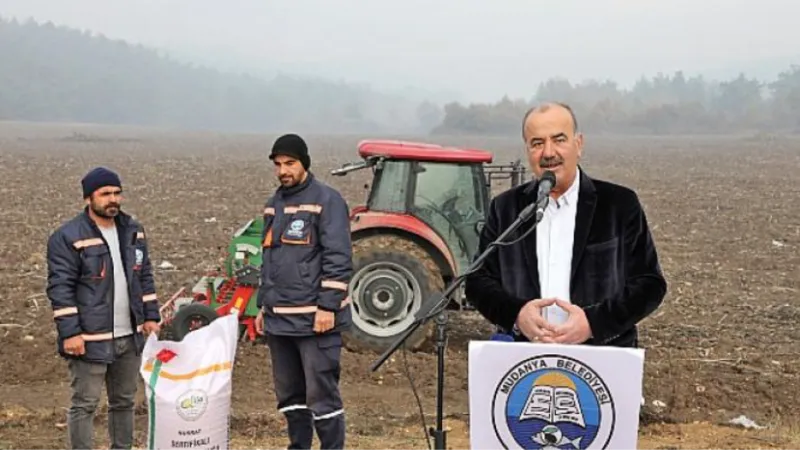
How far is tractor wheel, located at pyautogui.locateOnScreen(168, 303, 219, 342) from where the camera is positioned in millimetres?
7203

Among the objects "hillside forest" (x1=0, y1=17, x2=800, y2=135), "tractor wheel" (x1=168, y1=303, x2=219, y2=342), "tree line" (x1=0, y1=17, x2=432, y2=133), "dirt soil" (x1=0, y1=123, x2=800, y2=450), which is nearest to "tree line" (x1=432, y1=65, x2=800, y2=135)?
"hillside forest" (x1=0, y1=17, x2=800, y2=135)

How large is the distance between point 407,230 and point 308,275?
116 inches

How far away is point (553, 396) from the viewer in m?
3.01

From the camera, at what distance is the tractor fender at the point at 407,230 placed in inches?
303

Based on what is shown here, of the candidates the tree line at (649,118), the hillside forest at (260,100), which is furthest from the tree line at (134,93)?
the tree line at (649,118)

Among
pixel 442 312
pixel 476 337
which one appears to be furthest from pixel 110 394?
pixel 476 337

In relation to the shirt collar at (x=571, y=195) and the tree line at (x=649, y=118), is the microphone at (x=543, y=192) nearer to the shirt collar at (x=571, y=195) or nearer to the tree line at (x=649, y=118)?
Answer: the shirt collar at (x=571, y=195)

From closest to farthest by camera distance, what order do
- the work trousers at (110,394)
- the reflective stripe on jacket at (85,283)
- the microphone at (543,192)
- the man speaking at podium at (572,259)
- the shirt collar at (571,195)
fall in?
1. the microphone at (543,192)
2. the man speaking at podium at (572,259)
3. the shirt collar at (571,195)
4. the reflective stripe on jacket at (85,283)
5. the work trousers at (110,394)

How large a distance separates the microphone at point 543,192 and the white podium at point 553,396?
422 millimetres

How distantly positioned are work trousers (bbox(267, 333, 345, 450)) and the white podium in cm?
183

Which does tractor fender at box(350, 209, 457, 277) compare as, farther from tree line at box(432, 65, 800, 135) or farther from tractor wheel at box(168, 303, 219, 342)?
tree line at box(432, 65, 800, 135)

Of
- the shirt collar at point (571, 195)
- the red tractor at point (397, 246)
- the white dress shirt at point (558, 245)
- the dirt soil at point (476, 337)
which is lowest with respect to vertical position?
the dirt soil at point (476, 337)

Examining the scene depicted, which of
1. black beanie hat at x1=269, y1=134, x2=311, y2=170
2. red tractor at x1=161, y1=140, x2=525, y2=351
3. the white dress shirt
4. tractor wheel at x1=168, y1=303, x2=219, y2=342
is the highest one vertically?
black beanie hat at x1=269, y1=134, x2=311, y2=170

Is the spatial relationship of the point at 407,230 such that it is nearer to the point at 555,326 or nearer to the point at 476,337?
the point at 476,337
